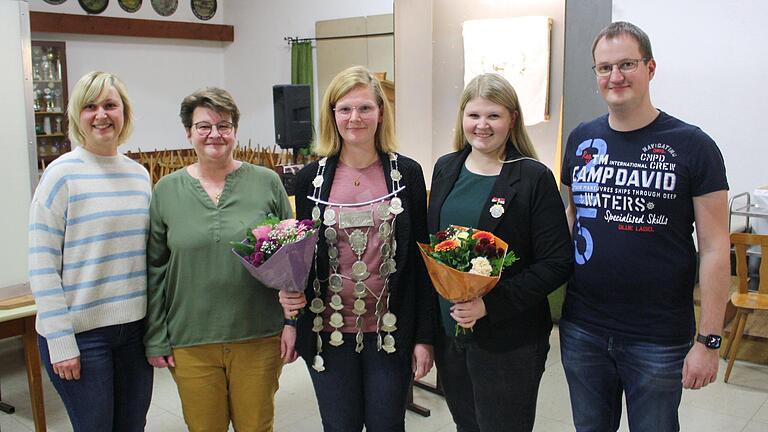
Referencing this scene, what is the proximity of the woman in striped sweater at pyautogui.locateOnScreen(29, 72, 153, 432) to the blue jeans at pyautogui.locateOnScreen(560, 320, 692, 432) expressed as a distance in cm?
139

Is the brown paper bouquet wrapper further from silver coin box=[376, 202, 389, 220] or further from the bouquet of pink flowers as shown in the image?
the bouquet of pink flowers

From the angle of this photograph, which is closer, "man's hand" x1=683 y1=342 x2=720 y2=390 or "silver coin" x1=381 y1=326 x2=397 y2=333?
"man's hand" x1=683 y1=342 x2=720 y2=390

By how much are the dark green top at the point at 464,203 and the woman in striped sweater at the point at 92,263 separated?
38.5 inches

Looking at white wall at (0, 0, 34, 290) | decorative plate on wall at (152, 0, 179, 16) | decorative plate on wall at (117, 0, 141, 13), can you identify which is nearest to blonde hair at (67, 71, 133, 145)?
white wall at (0, 0, 34, 290)

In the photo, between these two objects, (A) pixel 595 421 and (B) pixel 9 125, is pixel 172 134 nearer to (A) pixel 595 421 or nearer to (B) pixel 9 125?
(B) pixel 9 125

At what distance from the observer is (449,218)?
1.99 metres

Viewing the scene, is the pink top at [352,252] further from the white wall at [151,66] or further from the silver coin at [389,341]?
the white wall at [151,66]

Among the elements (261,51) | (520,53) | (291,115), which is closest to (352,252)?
(520,53)

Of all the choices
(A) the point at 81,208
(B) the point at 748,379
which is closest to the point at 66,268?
(A) the point at 81,208

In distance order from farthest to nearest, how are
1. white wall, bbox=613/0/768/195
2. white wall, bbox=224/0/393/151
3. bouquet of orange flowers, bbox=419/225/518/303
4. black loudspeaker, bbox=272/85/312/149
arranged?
white wall, bbox=224/0/393/151 → black loudspeaker, bbox=272/85/312/149 → white wall, bbox=613/0/768/195 → bouquet of orange flowers, bbox=419/225/518/303

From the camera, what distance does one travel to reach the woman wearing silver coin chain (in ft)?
6.57

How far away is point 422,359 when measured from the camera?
206 centimetres

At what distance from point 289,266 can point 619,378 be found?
3.40 ft

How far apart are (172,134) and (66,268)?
8.94m
